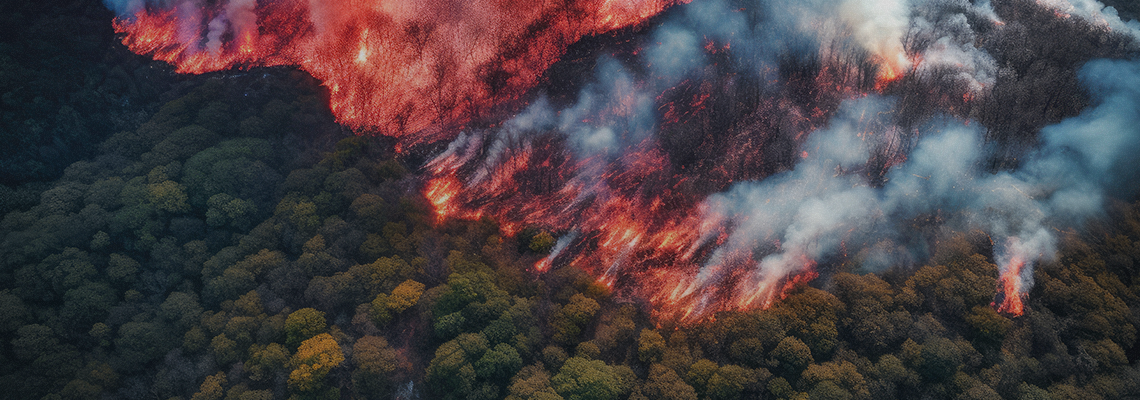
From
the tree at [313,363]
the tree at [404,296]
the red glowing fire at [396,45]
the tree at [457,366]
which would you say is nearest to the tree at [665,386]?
the tree at [457,366]

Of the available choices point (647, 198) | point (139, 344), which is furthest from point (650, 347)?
point (139, 344)

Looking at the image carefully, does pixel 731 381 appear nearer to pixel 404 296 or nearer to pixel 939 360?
pixel 939 360

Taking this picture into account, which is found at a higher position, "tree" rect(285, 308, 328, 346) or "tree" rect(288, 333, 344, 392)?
"tree" rect(285, 308, 328, 346)

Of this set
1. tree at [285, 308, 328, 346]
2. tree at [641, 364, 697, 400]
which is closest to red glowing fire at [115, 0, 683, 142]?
tree at [285, 308, 328, 346]

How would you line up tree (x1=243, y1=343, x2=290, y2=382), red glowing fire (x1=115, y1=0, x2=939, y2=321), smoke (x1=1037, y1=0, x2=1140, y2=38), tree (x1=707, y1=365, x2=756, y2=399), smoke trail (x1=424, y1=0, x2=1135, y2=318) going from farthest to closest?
smoke (x1=1037, y1=0, x2=1140, y2=38)
red glowing fire (x1=115, y1=0, x2=939, y2=321)
smoke trail (x1=424, y1=0, x2=1135, y2=318)
tree (x1=243, y1=343, x2=290, y2=382)
tree (x1=707, y1=365, x2=756, y2=399)

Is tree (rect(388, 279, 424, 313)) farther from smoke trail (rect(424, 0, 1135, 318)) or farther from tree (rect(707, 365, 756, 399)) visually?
tree (rect(707, 365, 756, 399))

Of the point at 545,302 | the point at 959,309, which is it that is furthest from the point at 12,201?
the point at 959,309

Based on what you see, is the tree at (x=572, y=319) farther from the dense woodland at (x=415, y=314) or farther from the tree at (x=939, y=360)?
the tree at (x=939, y=360)

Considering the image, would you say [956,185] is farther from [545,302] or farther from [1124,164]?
[545,302]
